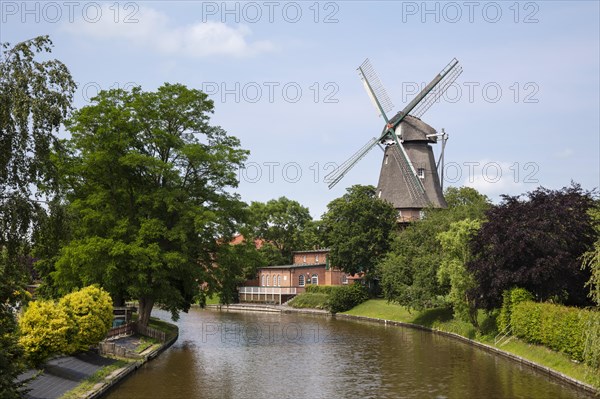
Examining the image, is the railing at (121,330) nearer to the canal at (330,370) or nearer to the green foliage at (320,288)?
the canal at (330,370)

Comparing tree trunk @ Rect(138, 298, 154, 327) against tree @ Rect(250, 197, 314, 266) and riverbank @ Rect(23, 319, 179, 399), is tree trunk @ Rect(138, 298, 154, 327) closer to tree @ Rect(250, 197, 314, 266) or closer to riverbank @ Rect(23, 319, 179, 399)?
riverbank @ Rect(23, 319, 179, 399)

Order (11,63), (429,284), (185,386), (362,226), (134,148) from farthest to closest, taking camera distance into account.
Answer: (362,226)
(429,284)
(134,148)
(185,386)
(11,63)

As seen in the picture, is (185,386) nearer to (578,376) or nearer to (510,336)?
(578,376)

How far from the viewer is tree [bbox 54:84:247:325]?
4009 centimetres

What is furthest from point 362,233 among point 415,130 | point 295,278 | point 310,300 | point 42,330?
point 42,330

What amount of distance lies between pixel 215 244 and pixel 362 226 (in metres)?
32.6

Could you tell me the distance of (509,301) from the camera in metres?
39.8

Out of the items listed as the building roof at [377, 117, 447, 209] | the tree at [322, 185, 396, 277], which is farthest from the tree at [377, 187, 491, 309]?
the building roof at [377, 117, 447, 209]

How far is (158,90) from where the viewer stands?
43.7 meters

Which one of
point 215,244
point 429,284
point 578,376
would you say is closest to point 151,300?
point 215,244

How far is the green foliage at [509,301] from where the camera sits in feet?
128

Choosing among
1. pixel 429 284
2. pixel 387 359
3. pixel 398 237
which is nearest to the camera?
pixel 387 359

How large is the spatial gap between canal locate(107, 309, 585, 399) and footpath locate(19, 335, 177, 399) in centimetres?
55

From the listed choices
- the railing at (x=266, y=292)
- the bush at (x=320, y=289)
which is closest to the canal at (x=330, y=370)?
the bush at (x=320, y=289)
